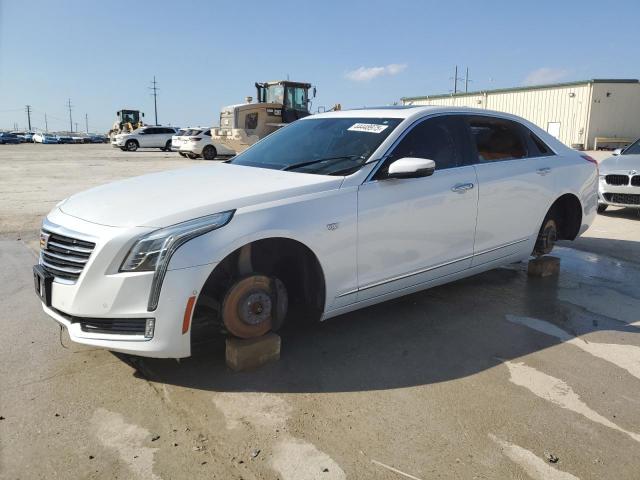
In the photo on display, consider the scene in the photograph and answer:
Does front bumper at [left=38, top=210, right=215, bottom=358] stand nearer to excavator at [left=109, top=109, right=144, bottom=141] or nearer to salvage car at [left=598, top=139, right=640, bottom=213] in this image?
salvage car at [left=598, top=139, right=640, bottom=213]

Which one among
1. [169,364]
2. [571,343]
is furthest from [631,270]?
[169,364]

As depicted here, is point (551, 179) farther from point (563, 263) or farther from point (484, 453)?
point (484, 453)

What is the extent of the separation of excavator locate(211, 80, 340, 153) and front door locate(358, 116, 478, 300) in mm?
18074

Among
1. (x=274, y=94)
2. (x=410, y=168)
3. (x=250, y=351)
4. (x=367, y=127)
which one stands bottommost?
→ (x=250, y=351)

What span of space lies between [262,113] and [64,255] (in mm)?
20907

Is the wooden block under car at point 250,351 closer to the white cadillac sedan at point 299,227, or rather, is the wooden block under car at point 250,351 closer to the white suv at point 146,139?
the white cadillac sedan at point 299,227

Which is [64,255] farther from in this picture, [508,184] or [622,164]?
[622,164]

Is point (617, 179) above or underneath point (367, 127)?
underneath

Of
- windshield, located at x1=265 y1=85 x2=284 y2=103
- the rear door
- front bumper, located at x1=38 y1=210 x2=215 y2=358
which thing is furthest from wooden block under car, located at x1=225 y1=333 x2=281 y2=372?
windshield, located at x1=265 y1=85 x2=284 y2=103

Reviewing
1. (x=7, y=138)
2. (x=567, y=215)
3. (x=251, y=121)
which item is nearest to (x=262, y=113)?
(x=251, y=121)

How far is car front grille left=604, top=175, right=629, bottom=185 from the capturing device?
869cm

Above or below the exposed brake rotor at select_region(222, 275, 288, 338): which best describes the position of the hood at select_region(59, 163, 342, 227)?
above

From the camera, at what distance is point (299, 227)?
3191 mm

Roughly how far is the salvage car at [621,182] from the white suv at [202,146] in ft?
60.8
